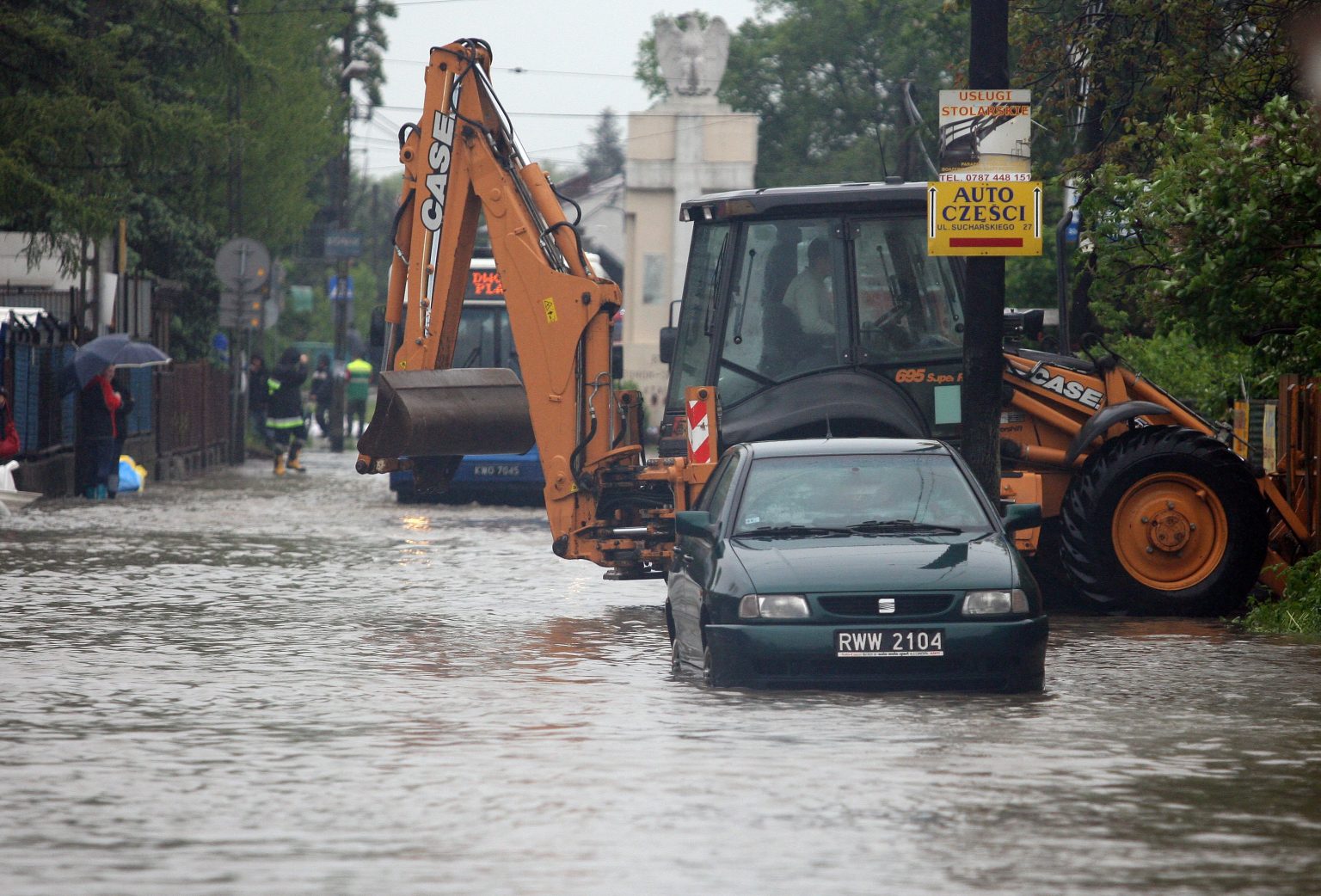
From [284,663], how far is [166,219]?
1163 inches

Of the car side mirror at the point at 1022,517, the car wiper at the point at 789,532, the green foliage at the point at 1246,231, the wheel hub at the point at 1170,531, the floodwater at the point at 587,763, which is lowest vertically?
the floodwater at the point at 587,763

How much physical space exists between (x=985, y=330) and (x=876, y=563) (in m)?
4.24

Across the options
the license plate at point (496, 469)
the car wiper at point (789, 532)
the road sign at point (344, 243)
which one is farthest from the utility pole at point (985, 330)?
the road sign at point (344, 243)

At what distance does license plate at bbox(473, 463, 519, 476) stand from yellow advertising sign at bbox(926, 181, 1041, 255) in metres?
14.3

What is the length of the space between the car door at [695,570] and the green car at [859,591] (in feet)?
0.07

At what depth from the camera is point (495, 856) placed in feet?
25.5

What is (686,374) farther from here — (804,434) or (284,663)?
(284,663)

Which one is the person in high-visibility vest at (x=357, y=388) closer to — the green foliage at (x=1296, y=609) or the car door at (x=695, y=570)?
the green foliage at (x=1296, y=609)

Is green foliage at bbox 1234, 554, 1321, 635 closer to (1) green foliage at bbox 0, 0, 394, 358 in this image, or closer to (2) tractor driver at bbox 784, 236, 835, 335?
(2) tractor driver at bbox 784, 236, 835, 335

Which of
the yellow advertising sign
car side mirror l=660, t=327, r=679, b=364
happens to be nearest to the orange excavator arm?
car side mirror l=660, t=327, r=679, b=364

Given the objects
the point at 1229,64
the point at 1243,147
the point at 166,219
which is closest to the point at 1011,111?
the point at 1243,147

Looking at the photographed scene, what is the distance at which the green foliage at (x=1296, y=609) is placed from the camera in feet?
49.4

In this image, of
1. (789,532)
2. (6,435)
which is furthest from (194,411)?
(789,532)

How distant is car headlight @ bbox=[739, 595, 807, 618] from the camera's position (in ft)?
37.6
